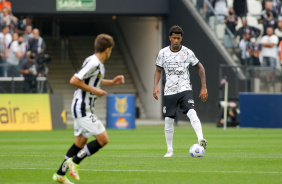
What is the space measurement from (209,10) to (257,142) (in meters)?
14.2

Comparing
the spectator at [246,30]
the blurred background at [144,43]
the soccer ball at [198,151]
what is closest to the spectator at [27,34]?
the blurred background at [144,43]

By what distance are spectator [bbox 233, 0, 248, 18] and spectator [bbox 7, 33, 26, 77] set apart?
957 centimetres

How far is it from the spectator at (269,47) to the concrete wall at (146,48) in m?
8.74

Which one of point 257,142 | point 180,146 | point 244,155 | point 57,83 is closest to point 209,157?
point 244,155

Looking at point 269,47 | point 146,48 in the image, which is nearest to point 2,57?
point 269,47

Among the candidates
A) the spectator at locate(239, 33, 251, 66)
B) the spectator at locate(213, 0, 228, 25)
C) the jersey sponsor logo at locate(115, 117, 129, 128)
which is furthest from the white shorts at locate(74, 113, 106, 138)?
the spectator at locate(213, 0, 228, 25)

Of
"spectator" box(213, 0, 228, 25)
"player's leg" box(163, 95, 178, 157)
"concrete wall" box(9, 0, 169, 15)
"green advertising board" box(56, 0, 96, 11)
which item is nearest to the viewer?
"player's leg" box(163, 95, 178, 157)

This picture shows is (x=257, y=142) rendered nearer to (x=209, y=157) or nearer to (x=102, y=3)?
(x=209, y=157)

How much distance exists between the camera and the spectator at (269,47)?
28438mm

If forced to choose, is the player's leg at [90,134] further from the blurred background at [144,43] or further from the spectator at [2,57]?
the spectator at [2,57]

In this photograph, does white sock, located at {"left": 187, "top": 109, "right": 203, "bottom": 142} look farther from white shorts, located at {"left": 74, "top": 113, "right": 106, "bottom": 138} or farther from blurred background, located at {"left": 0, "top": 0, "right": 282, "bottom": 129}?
blurred background, located at {"left": 0, "top": 0, "right": 282, "bottom": 129}

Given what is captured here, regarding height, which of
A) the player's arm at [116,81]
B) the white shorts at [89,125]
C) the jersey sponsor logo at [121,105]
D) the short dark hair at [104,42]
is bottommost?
the jersey sponsor logo at [121,105]

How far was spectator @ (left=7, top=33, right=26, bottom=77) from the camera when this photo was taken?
27.5 metres

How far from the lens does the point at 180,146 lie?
56.3 feet
